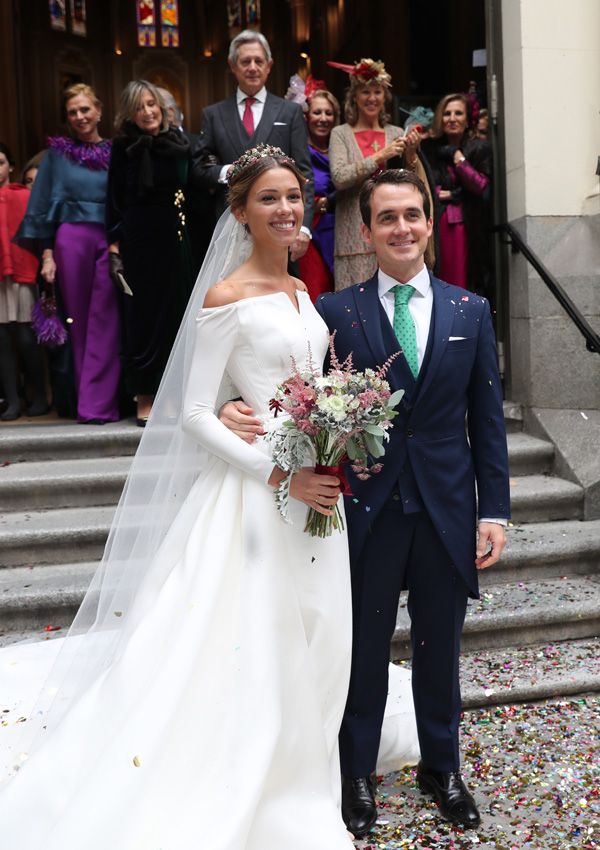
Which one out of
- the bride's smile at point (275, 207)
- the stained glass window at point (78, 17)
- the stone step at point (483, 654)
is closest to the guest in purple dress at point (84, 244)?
the stone step at point (483, 654)

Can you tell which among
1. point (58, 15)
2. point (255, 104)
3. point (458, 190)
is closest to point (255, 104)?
point (255, 104)

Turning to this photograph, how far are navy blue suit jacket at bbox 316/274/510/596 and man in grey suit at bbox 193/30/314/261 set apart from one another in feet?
8.71

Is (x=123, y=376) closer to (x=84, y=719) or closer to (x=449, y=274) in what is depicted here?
(x=449, y=274)

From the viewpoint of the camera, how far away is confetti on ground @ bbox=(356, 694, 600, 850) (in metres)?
2.75

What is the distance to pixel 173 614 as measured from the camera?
266 cm

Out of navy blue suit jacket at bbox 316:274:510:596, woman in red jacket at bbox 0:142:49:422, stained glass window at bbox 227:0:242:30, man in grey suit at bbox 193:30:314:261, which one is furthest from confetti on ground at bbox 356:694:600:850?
stained glass window at bbox 227:0:242:30

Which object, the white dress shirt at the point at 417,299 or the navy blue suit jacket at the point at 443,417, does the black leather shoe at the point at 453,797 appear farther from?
the white dress shirt at the point at 417,299

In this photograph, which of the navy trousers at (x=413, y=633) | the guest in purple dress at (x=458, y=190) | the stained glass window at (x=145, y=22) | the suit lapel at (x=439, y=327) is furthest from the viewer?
the stained glass window at (x=145, y=22)

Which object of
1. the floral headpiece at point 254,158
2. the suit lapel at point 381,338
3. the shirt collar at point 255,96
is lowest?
the suit lapel at point 381,338

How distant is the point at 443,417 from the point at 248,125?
3.30 metres

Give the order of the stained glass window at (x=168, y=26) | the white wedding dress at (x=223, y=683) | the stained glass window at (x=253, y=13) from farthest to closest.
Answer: the stained glass window at (x=168, y=26)
the stained glass window at (x=253, y=13)
the white wedding dress at (x=223, y=683)

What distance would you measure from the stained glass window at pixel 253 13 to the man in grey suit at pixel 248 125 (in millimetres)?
12015

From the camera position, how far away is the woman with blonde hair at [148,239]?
17.5 feet

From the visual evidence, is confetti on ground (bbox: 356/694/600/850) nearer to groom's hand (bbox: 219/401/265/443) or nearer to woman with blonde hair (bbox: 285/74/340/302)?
groom's hand (bbox: 219/401/265/443)
